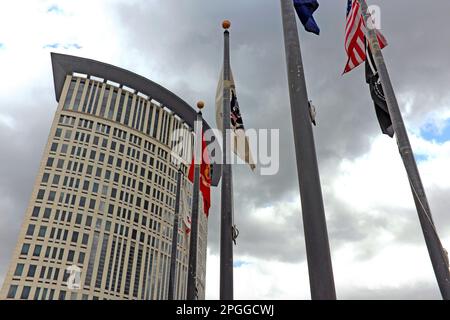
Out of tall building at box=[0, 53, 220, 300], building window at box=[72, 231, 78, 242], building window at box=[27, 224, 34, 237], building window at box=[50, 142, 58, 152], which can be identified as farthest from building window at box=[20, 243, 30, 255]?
building window at box=[50, 142, 58, 152]

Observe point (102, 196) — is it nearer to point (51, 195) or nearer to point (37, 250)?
point (51, 195)

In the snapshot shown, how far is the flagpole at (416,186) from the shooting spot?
7500 mm

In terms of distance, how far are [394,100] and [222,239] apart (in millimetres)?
6177

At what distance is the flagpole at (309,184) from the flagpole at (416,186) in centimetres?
381

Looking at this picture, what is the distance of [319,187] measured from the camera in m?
5.87

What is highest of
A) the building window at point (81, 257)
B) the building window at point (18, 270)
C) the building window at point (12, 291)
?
the building window at point (81, 257)

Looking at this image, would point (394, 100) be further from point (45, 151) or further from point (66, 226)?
point (45, 151)

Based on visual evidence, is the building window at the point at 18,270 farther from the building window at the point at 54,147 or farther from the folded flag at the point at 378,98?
the folded flag at the point at 378,98

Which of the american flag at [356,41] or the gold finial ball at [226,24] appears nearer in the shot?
the american flag at [356,41]

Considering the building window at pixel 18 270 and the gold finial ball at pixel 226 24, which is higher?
the building window at pixel 18 270

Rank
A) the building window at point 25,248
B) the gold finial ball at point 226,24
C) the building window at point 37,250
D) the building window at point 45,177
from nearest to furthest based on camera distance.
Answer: the gold finial ball at point 226,24 → the building window at point 25,248 → the building window at point 37,250 → the building window at point 45,177

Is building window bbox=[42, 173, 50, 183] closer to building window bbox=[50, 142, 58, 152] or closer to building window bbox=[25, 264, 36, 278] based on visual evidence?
building window bbox=[50, 142, 58, 152]

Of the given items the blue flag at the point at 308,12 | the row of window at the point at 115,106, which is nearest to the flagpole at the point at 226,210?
the blue flag at the point at 308,12

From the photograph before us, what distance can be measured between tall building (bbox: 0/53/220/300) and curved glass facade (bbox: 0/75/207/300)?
0.17 m
